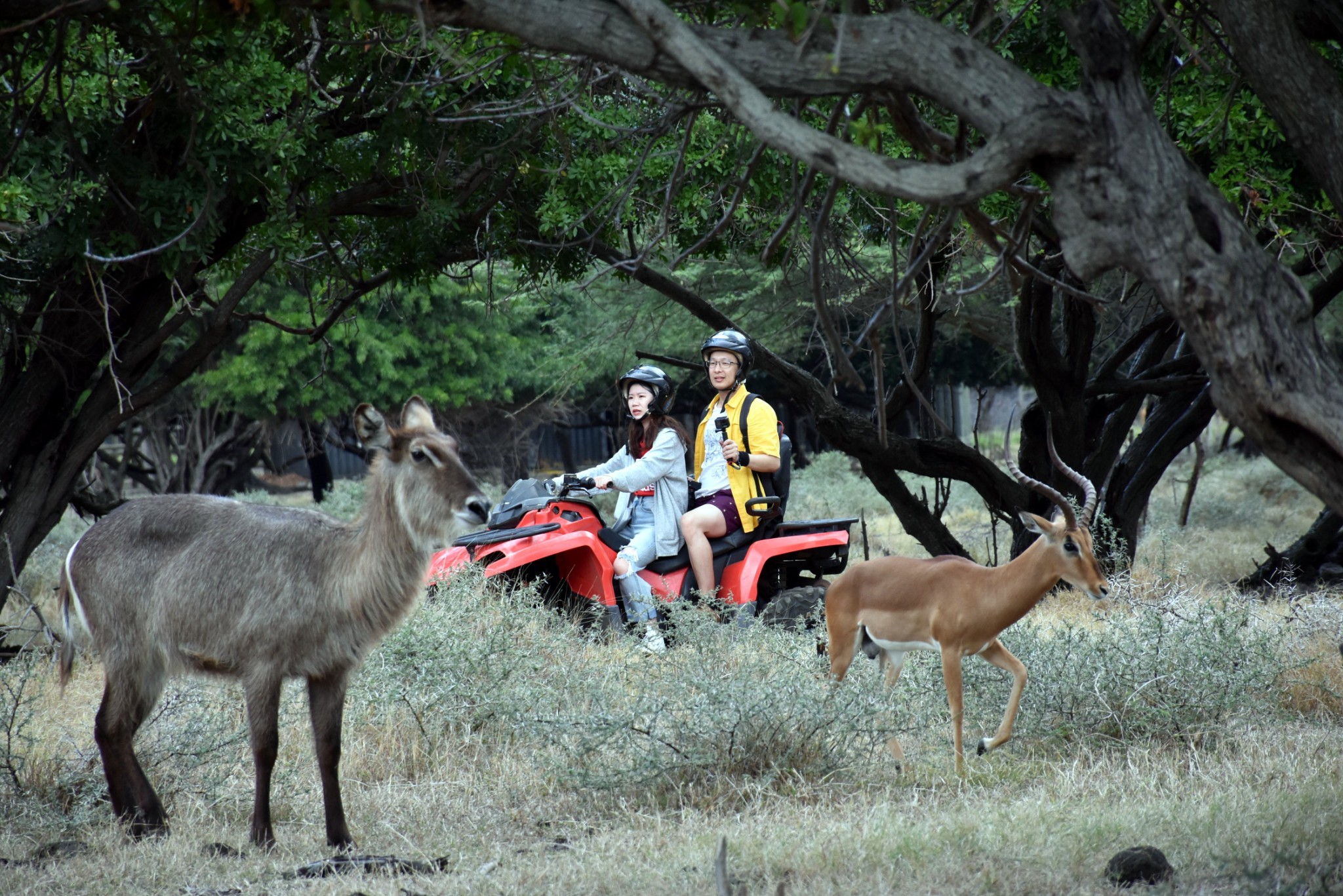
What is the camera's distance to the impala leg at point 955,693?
566 centimetres

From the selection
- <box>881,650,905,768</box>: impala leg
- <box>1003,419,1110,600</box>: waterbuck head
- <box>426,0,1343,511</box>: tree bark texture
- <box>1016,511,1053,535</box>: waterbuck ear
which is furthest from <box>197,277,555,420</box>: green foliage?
<box>426,0,1343,511</box>: tree bark texture

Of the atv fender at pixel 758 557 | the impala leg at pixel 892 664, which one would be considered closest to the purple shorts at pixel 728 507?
the atv fender at pixel 758 557

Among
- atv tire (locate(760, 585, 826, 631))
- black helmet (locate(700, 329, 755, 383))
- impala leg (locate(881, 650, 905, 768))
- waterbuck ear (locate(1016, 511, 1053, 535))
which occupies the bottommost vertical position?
atv tire (locate(760, 585, 826, 631))

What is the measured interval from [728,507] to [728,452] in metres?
0.52

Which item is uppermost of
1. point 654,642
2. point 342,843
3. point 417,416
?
point 417,416

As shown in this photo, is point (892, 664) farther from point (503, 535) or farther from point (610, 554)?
point (503, 535)

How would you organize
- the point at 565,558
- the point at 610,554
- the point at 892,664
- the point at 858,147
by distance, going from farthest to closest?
the point at 565,558
the point at 610,554
the point at 892,664
the point at 858,147

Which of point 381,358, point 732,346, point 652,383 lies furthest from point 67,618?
point 381,358

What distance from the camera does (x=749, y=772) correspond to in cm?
559

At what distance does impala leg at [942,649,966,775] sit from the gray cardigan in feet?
10.7

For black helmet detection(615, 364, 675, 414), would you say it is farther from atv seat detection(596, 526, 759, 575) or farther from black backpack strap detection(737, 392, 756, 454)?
atv seat detection(596, 526, 759, 575)

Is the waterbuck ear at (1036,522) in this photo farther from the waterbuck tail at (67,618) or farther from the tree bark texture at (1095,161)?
the waterbuck tail at (67,618)

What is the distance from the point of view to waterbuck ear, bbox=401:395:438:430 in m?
5.36

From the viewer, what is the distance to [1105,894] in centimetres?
405
